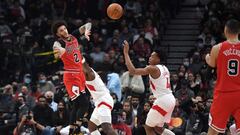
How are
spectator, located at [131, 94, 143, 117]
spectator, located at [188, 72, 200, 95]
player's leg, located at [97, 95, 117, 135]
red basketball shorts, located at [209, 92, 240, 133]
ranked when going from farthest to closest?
1. spectator, located at [188, 72, 200, 95]
2. spectator, located at [131, 94, 143, 117]
3. player's leg, located at [97, 95, 117, 135]
4. red basketball shorts, located at [209, 92, 240, 133]

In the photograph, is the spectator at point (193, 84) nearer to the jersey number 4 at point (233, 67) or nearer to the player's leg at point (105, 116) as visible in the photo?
the player's leg at point (105, 116)

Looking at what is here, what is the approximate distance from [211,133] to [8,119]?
8.28 metres

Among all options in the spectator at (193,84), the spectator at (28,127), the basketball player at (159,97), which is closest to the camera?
the basketball player at (159,97)

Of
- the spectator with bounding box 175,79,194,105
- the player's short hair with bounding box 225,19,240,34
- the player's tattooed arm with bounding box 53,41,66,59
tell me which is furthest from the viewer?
the spectator with bounding box 175,79,194,105

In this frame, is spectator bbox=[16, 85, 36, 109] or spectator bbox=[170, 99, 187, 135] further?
spectator bbox=[16, 85, 36, 109]

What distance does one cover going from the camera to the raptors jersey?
398 inches

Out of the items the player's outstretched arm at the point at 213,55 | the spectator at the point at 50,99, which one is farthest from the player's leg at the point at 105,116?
the spectator at the point at 50,99

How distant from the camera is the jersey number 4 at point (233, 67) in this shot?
10117mm

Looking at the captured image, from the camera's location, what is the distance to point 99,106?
38.8ft

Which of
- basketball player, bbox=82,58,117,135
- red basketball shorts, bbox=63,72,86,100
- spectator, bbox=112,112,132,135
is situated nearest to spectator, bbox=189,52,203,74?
spectator, bbox=112,112,132,135

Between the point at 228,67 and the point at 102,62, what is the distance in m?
9.94

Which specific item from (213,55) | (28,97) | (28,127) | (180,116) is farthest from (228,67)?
(28,97)

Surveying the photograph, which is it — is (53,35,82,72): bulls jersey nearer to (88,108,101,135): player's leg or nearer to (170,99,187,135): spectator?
(88,108,101,135): player's leg

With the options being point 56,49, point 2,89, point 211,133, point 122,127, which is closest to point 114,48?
point 2,89
